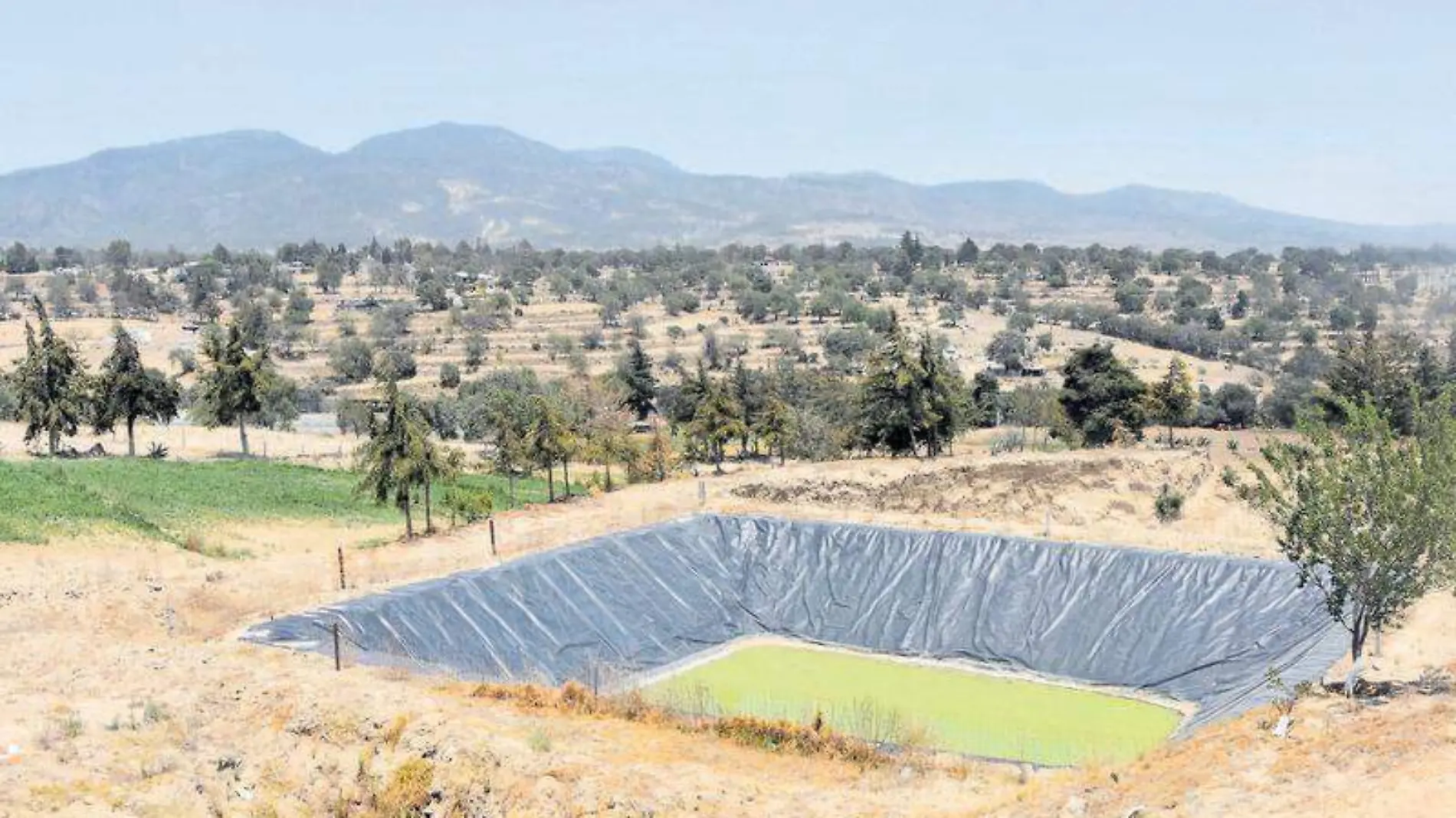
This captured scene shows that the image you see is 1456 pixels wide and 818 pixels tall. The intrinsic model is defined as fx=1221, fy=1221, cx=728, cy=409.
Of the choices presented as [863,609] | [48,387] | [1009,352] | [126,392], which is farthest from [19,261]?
[863,609]

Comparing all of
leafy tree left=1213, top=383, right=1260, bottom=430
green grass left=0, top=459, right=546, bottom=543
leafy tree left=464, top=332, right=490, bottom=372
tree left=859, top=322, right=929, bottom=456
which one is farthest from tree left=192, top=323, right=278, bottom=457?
leafy tree left=1213, top=383, right=1260, bottom=430

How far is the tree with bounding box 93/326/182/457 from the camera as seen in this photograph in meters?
50.7

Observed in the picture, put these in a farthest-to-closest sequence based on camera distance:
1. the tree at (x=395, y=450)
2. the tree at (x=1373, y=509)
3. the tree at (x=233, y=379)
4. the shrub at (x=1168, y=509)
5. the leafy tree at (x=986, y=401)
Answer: the leafy tree at (x=986, y=401)
the tree at (x=233, y=379)
the shrub at (x=1168, y=509)
the tree at (x=395, y=450)
the tree at (x=1373, y=509)

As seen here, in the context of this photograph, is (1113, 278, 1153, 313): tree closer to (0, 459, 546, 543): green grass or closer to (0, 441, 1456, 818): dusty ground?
(0, 459, 546, 543): green grass

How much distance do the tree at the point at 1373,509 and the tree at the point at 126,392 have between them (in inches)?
1808

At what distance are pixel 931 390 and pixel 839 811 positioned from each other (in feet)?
110

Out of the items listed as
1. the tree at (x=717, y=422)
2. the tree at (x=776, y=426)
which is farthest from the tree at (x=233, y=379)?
the tree at (x=776, y=426)

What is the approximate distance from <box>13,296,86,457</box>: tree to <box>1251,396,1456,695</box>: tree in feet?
150

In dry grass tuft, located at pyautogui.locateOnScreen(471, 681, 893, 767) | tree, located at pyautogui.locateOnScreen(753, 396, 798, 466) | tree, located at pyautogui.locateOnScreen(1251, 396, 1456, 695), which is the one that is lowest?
dry grass tuft, located at pyautogui.locateOnScreen(471, 681, 893, 767)

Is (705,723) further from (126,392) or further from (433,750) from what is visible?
(126,392)

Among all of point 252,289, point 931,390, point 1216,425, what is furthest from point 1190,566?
point 252,289

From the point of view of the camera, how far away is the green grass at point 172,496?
Result: 33.0m

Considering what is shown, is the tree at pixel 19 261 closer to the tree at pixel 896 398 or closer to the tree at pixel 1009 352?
the tree at pixel 1009 352

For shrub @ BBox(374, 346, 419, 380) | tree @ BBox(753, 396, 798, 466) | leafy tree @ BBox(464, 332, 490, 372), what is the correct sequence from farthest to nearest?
leafy tree @ BBox(464, 332, 490, 372)
shrub @ BBox(374, 346, 419, 380)
tree @ BBox(753, 396, 798, 466)
